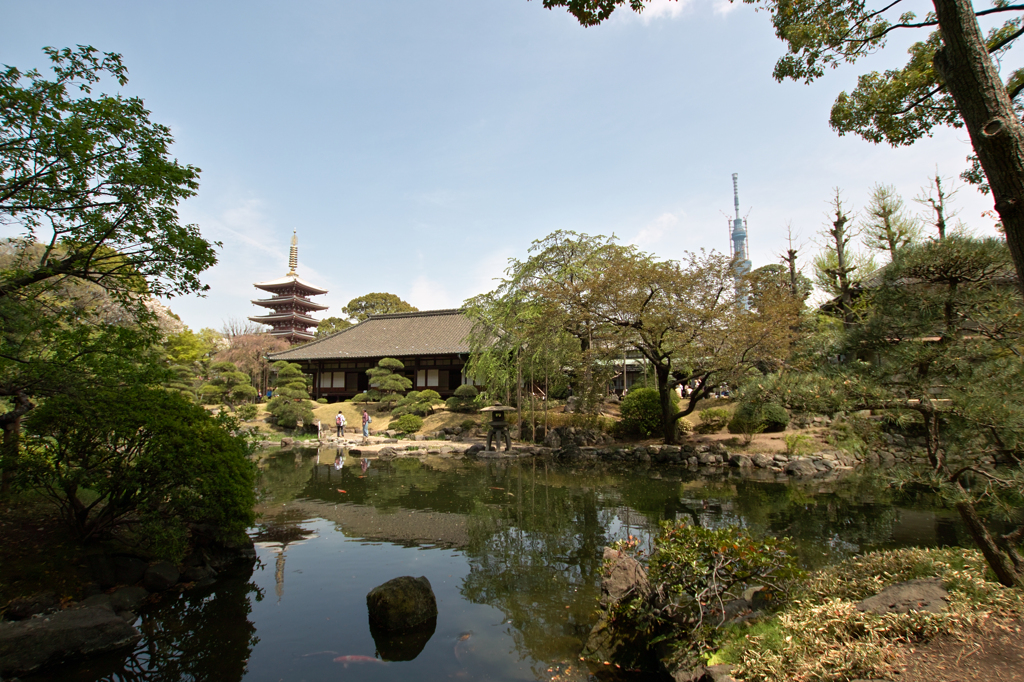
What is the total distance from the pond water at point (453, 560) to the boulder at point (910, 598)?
6.23 ft

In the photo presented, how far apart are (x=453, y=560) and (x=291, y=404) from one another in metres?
19.9

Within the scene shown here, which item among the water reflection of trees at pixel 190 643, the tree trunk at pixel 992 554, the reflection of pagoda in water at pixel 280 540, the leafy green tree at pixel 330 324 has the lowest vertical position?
the water reflection of trees at pixel 190 643

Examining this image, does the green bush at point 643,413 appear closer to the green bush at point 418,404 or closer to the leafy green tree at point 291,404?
the green bush at point 418,404

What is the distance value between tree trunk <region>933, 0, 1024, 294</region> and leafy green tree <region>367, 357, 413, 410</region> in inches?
962

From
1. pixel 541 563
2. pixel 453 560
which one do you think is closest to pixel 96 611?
pixel 453 560

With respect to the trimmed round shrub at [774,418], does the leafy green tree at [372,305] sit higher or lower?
higher

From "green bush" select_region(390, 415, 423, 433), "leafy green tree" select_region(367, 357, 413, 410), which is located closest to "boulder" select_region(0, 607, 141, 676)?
"green bush" select_region(390, 415, 423, 433)

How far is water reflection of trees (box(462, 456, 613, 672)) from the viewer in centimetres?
504

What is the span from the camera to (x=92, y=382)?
4.98 meters

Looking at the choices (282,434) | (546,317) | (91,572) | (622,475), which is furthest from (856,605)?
(282,434)

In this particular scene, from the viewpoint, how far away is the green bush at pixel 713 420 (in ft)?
61.9

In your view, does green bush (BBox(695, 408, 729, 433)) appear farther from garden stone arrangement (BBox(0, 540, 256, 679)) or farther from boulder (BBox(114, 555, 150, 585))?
boulder (BBox(114, 555, 150, 585))

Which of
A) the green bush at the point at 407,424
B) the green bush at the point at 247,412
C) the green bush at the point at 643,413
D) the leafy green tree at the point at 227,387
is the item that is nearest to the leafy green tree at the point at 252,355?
the leafy green tree at the point at 227,387

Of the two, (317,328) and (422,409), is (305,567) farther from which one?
(317,328)
